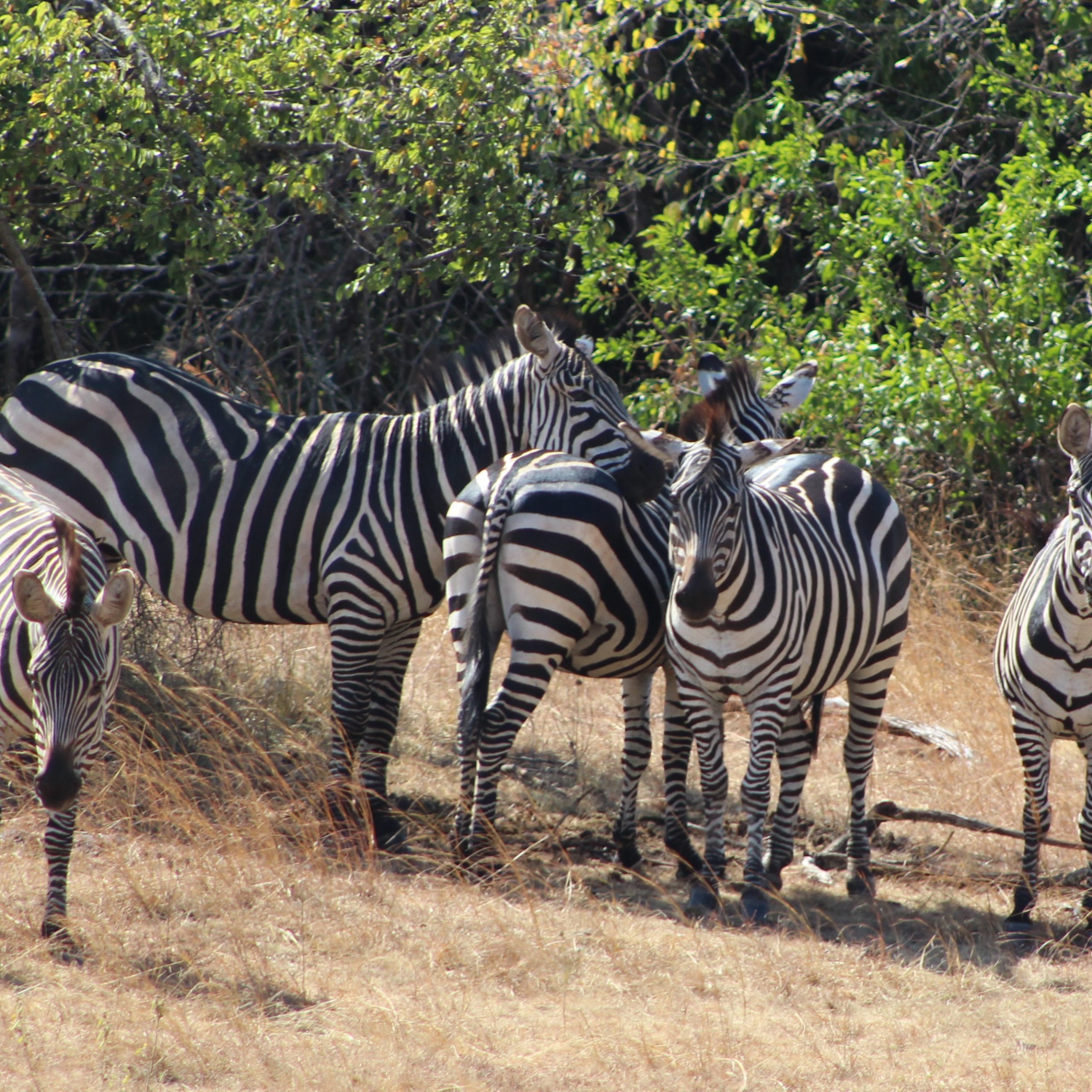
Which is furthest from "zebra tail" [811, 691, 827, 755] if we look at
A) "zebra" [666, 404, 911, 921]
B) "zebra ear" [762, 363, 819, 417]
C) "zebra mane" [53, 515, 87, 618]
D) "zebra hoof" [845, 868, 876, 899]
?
"zebra mane" [53, 515, 87, 618]

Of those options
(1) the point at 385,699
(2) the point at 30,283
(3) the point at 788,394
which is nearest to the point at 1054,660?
(3) the point at 788,394

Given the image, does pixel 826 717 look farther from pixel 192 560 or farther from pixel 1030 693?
pixel 192 560

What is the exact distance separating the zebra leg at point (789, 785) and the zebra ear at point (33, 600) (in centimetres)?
308

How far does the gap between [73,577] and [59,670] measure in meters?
0.30

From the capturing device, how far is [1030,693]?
504 centimetres

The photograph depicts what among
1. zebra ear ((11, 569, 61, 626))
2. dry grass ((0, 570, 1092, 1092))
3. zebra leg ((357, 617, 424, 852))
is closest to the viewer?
dry grass ((0, 570, 1092, 1092))

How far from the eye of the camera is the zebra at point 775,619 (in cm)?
495

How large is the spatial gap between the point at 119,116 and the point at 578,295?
381 cm

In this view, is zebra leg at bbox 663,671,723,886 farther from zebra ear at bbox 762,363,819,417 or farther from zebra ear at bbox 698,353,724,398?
zebra ear at bbox 698,353,724,398

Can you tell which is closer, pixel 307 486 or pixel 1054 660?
pixel 1054 660

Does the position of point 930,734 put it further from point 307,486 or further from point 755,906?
point 307,486

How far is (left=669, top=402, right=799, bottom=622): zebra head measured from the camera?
479 centimetres

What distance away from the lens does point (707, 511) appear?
15.9ft

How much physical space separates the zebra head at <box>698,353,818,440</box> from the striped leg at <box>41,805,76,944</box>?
3.29m
